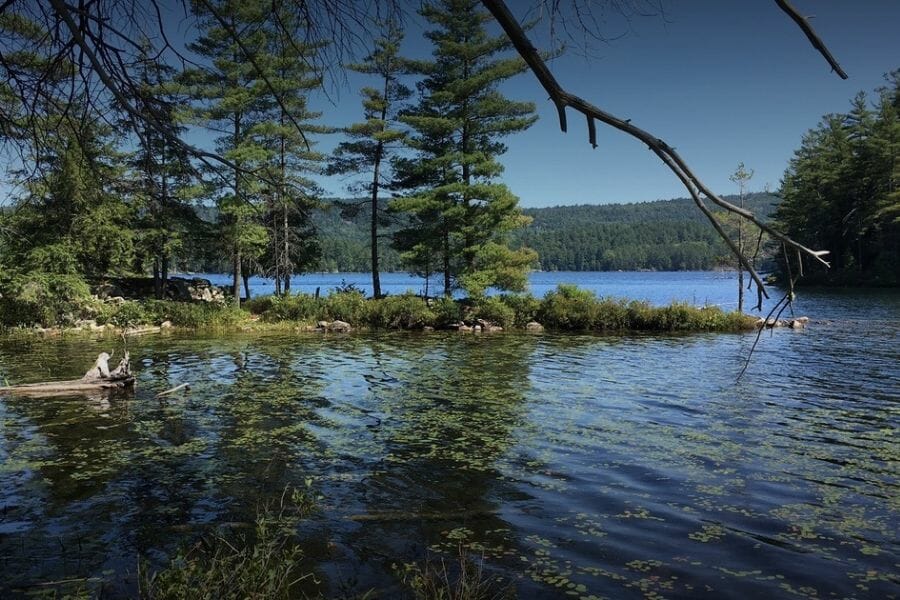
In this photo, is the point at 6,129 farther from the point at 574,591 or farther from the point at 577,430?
the point at 577,430

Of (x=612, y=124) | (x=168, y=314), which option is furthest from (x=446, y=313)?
(x=612, y=124)

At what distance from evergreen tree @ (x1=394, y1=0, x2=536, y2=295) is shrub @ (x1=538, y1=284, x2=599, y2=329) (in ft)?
5.92

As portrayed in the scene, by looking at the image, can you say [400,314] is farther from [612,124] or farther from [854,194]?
[854,194]

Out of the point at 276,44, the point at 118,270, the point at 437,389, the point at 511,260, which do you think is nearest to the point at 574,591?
the point at 276,44

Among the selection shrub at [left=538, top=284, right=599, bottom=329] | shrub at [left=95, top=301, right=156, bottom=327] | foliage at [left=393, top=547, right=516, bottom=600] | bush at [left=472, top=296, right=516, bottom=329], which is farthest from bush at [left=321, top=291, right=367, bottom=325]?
foliage at [left=393, top=547, right=516, bottom=600]

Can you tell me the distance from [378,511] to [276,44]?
468 cm

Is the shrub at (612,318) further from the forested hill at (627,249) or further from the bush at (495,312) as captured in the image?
the forested hill at (627,249)

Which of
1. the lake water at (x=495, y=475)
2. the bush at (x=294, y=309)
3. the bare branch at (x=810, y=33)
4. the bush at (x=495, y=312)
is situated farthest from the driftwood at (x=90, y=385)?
the bush at (x=495, y=312)

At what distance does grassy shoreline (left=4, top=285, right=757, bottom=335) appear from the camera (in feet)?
86.4

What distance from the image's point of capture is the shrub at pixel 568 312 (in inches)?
1061

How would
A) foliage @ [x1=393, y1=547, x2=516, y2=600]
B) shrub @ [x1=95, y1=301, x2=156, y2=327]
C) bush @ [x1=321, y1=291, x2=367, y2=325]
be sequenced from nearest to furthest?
foliage @ [x1=393, y1=547, x2=516, y2=600]
shrub @ [x1=95, y1=301, x2=156, y2=327]
bush @ [x1=321, y1=291, x2=367, y2=325]

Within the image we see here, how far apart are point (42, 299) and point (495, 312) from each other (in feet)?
58.3

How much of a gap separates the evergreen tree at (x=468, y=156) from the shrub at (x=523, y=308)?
0.87m

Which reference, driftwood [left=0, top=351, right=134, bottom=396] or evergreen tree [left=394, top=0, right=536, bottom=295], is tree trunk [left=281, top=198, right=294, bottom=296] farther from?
driftwood [left=0, top=351, right=134, bottom=396]
